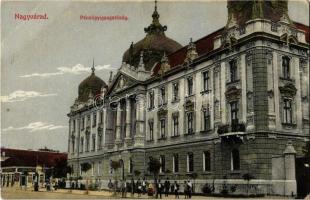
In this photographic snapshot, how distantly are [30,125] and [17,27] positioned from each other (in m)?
5.59

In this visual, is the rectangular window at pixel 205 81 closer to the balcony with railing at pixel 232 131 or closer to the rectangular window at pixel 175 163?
the balcony with railing at pixel 232 131

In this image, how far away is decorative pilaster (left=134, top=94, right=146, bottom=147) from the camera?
37.7 m

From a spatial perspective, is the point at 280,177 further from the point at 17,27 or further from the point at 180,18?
the point at 17,27

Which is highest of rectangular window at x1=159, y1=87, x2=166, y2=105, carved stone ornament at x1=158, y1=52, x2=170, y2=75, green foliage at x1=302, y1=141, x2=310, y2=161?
carved stone ornament at x1=158, y1=52, x2=170, y2=75

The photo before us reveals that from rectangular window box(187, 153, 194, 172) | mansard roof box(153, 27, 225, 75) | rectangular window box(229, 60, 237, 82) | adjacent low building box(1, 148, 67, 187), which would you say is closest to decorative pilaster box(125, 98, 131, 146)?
mansard roof box(153, 27, 225, 75)

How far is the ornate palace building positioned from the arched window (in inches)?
2.3

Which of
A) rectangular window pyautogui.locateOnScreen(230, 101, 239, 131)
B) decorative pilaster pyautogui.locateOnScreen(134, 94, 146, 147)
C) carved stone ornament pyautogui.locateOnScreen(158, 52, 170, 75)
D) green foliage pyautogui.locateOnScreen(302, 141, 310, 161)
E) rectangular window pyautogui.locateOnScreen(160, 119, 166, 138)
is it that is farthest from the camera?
decorative pilaster pyautogui.locateOnScreen(134, 94, 146, 147)

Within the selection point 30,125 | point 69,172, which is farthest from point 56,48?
point 69,172

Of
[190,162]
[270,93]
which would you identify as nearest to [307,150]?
[270,93]

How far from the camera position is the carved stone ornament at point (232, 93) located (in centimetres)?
2853

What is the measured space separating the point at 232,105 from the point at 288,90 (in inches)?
134

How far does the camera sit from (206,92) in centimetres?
3128

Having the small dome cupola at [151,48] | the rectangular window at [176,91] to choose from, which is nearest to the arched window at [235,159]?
the rectangular window at [176,91]

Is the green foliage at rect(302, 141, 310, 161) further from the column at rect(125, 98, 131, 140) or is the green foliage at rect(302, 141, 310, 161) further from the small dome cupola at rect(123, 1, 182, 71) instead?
the small dome cupola at rect(123, 1, 182, 71)
